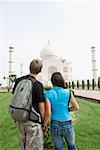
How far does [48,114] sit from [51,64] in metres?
47.4

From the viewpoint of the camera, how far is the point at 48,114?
3104mm

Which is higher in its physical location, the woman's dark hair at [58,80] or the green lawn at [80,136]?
the woman's dark hair at [58,80]

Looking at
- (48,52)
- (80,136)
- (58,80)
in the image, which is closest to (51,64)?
(48,52)

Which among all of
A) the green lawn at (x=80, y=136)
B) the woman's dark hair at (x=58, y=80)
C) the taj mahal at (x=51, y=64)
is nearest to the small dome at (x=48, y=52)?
the taj mahal at (x=51, y=64)

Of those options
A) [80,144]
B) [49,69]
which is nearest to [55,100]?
[80,144]

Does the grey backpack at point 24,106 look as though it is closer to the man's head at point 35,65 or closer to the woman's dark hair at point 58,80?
the man's head at point 35,65

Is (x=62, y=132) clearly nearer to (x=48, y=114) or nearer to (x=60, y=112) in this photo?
(x=60, y=112)

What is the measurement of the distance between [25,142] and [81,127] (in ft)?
12.1

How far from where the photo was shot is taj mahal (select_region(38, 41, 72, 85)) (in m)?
49.0

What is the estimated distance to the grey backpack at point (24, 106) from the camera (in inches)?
117

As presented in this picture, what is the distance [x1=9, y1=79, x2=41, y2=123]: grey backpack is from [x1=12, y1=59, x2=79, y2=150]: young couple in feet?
0.14

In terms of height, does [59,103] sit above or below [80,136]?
above

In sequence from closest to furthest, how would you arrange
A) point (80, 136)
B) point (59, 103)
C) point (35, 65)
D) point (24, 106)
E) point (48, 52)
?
point (24, 106) → point (35, 65) → point (59, 103) → point (80, 136) → point (48, 52)

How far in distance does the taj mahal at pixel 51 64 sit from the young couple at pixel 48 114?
45204 millimetres
